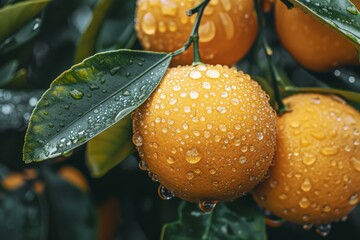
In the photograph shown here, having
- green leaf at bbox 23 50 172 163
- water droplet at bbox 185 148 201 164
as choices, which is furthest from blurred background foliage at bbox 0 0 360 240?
water droplet at bbox 185 148 201 164

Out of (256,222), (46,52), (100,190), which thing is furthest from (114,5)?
(256,222)

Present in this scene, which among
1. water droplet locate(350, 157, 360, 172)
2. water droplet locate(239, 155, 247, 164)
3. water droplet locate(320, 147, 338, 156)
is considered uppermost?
water droplet locate(239, 155, 247, 164)

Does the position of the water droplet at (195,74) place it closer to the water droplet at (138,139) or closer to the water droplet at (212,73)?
the water droplet at (212,73)

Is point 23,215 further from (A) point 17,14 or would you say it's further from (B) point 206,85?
(B) point 206,85

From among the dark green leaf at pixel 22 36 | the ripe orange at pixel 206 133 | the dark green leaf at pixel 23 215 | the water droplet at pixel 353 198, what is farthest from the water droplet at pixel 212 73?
the dark green leaf at pixel 23 215

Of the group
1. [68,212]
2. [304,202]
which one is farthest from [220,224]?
[68,212]

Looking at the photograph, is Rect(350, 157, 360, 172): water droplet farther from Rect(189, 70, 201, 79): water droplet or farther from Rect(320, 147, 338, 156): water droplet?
Rect(189, 70, 201, 79): water droplet
